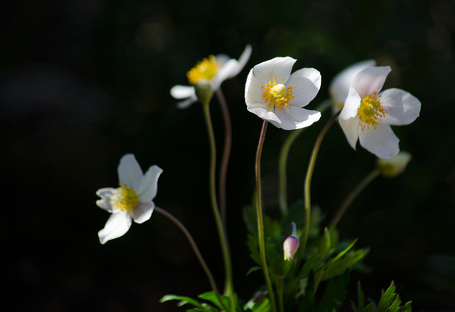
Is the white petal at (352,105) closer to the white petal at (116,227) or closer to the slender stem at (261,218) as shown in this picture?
the slender stem at (261,218)

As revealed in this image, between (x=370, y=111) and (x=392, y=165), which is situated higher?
(x=370, y=111)

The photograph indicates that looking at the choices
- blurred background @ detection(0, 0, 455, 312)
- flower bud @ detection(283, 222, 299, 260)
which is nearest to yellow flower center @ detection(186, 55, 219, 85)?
flower bud @ detection(283, 222, 299, 260)

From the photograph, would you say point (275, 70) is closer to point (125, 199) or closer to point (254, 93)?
point (254, 93)

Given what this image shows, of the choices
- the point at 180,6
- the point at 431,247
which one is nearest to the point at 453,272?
the point at 431,247

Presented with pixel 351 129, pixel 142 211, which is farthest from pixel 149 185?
pixel 351 129

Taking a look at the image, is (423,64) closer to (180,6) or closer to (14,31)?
(180,6)

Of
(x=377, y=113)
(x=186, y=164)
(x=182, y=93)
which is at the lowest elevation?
(x=186, y=164)
